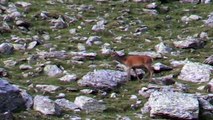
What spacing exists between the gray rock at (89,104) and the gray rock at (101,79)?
1.45m

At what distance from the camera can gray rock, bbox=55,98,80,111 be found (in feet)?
47.3

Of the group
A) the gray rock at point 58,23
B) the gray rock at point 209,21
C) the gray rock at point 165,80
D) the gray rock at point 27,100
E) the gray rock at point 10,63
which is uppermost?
the gray rock at point 27,100

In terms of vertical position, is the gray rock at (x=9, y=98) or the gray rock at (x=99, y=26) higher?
the gray rock at (x=9, y=98)

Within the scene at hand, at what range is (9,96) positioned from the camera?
42.2ft

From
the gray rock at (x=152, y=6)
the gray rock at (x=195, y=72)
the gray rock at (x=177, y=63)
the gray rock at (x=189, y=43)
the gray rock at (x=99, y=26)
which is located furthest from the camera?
the gray rock at (x=152, y=6)

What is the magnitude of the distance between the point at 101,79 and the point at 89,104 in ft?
6.49

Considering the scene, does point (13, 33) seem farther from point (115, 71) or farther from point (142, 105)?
point (142, 105)

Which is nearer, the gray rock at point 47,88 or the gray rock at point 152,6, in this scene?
the gray rock at point 47,88

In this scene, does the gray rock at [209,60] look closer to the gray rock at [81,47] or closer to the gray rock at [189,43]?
the gray rock at [189,43]

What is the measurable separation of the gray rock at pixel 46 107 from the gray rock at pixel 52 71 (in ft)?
13.7

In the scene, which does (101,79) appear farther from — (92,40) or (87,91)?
(92,40)

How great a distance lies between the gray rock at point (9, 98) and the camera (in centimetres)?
1276

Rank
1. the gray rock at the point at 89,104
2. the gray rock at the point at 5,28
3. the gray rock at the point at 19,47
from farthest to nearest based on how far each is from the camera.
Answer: the gray rock at the point at 5,28 → the gray rock at the point at 19,47 → the gray rock at the point at 89,104

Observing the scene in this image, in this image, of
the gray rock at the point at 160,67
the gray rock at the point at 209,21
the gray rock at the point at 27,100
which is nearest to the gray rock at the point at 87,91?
the gray rock at the point at 27,100
